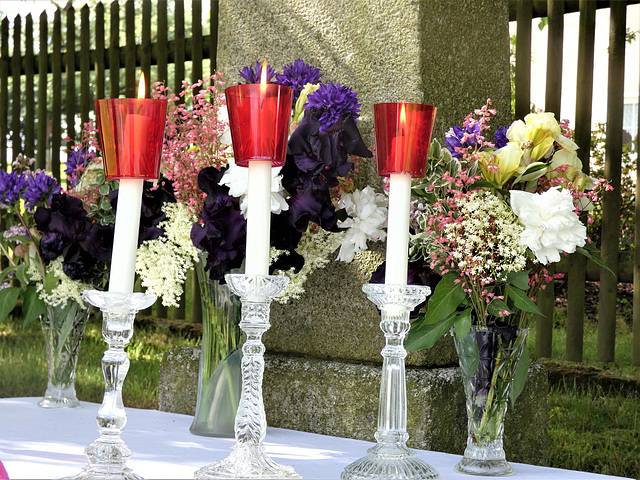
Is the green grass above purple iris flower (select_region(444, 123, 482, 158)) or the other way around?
the other way around

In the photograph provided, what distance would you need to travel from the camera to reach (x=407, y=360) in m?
1.70

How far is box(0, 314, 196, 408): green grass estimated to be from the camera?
12.0 feet

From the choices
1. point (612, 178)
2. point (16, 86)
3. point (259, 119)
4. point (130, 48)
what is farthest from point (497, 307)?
point (16, 86)

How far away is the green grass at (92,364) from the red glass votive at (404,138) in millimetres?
2617

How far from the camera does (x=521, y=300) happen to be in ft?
4.25

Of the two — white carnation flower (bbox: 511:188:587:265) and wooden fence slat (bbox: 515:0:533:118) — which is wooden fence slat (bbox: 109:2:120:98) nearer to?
wooden fence slat (bbox: 515:0:533:118)

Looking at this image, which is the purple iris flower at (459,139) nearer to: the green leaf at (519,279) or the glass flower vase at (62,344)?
the green leaf at (519,279)

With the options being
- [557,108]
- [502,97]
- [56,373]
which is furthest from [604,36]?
[56,373]

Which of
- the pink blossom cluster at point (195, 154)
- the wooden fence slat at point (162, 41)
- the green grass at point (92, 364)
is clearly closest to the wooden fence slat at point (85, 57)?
the wooden fence slat at point (162, 41)

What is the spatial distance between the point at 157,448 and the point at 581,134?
2.46 meters

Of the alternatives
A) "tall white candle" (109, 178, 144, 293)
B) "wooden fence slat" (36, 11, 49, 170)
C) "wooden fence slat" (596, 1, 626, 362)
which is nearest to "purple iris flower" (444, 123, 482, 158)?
"tall white candle" (109, 178, 144, 293)

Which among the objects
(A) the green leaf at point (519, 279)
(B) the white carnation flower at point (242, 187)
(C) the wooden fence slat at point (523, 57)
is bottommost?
(A) the green leaf at point (519, 279)

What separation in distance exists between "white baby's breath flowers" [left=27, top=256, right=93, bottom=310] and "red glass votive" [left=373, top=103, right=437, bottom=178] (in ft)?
3.15

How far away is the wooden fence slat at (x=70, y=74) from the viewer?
15.5ft
